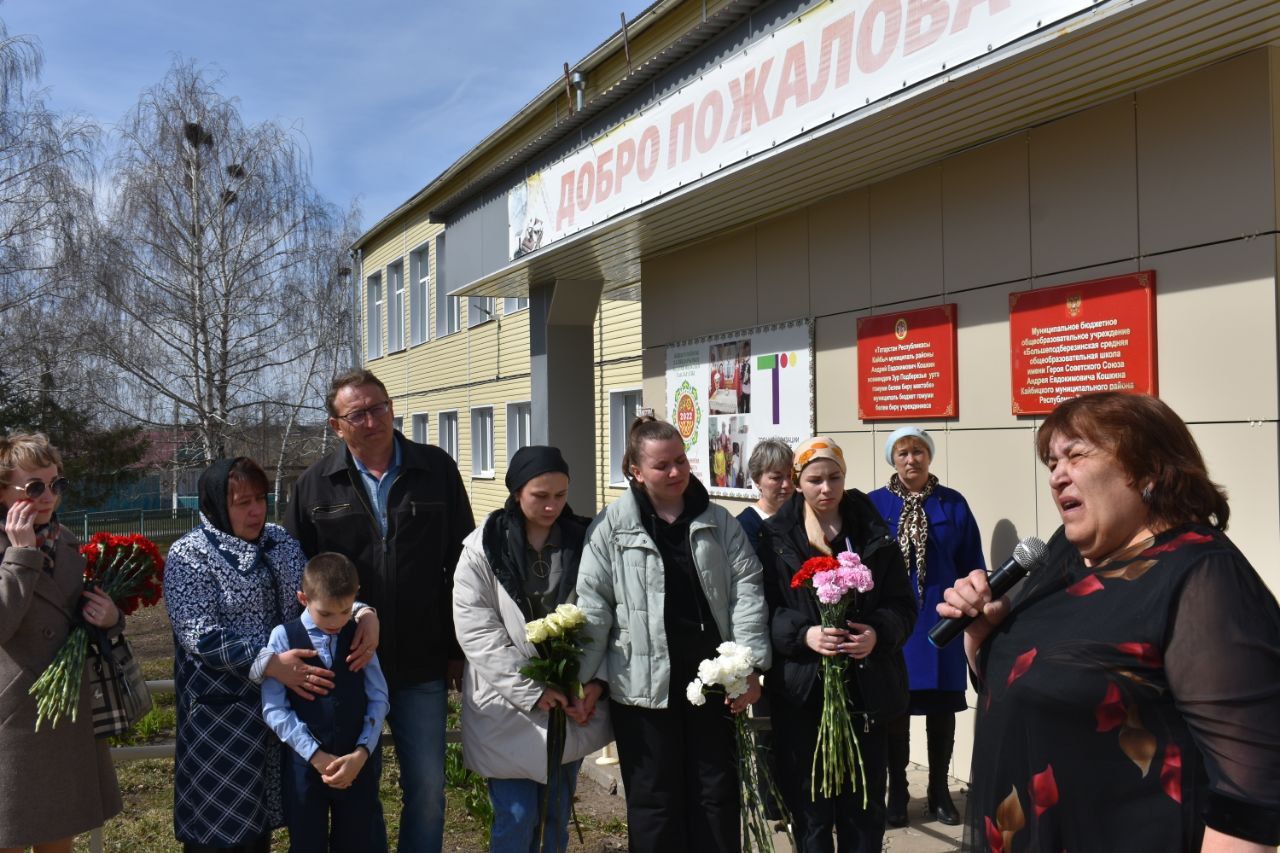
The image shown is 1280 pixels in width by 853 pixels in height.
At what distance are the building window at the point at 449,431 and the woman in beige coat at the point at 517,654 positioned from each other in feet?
55.8

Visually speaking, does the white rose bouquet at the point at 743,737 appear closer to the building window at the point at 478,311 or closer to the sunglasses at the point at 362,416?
the sunglasses at the point at 362,416

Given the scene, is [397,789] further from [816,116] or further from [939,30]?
[939,30]

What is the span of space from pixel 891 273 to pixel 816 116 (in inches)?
53.9

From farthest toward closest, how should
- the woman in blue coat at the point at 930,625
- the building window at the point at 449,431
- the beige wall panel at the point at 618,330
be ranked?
the building window at the point at 449,431
the beige wall panel at the point at 618,330
the woman in blue coat at the point at 930,625

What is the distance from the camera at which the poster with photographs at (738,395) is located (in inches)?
261

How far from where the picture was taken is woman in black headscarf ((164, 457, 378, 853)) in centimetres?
323

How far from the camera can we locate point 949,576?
4816 millimetres

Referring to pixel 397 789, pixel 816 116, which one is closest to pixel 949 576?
pixel 816 116

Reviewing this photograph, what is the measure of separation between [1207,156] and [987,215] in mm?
1195

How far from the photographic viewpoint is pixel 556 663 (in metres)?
3.33

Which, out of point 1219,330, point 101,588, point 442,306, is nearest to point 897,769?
point 1219,330

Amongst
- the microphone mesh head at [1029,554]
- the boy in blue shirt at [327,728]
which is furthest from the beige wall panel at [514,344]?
the microphone mesh head at [1029,554]

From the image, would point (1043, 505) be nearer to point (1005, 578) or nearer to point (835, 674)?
point (835, 674)

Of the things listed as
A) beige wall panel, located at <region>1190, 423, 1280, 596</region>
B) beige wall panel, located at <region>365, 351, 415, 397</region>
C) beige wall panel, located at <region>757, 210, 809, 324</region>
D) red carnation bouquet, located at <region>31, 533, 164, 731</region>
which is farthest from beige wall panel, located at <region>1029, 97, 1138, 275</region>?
beige wall panel, located at <region>365, 351, 415, 397</region>
